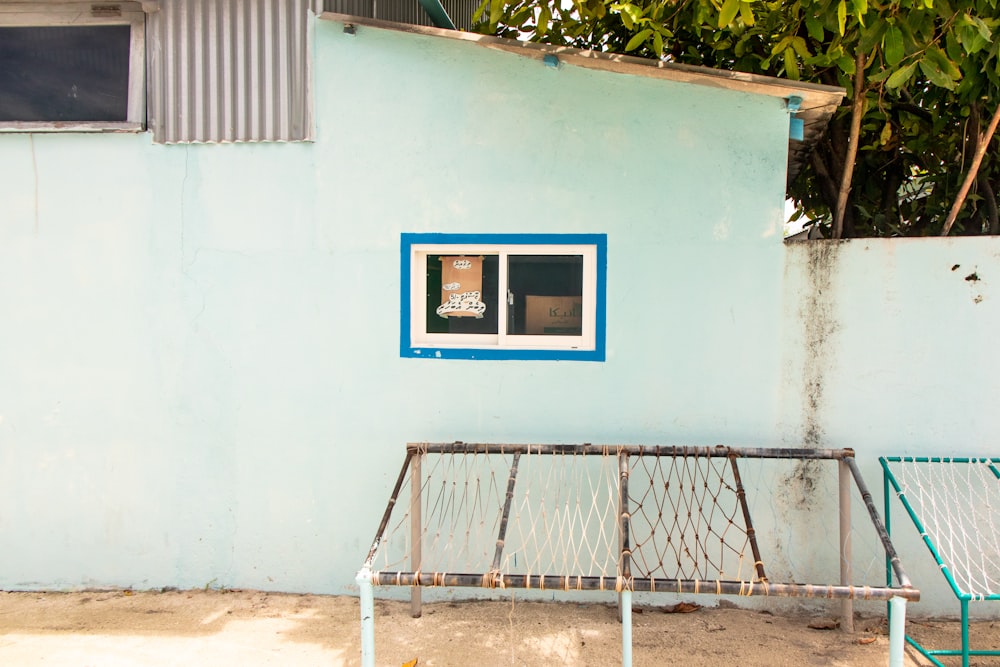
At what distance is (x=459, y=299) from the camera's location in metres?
4.02

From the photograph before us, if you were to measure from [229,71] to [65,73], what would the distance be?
40.1 inches

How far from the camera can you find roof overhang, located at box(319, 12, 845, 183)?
355 cm

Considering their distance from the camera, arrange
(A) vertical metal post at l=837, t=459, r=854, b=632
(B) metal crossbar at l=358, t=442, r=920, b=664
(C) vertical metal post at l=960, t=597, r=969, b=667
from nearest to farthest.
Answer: (C) vertical metal post at l=960, t=597, r=969, b=667
(A) vertical metal post at l=837, t=459, r=854, b=632
(B) metal crossbar at l=358, t=442, r=920, b=664

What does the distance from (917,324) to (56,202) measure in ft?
15.8

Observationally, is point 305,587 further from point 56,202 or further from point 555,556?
point 56,202

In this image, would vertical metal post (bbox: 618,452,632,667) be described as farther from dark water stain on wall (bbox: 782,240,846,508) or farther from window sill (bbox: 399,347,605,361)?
dark water stain on wall (bbox: 782,240,846,508)

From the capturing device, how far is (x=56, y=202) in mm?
4109

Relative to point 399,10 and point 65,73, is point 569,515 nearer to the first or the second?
point 399,10

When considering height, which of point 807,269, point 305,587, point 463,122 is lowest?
point 305,587

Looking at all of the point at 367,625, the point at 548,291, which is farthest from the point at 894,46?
the point at 367,625

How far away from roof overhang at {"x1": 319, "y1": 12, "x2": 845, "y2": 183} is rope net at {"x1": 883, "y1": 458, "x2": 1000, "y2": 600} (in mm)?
1888

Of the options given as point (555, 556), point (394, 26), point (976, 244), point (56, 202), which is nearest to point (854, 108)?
point (976, 244)

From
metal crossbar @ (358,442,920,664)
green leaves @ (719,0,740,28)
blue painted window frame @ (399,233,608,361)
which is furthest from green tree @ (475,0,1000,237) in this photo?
metal crossbar @ (358,442,920,664)

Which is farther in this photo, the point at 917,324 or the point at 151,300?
the point at 151,300
